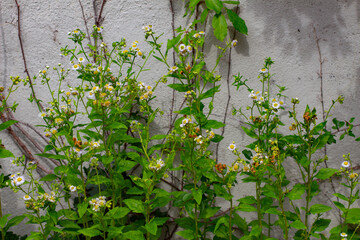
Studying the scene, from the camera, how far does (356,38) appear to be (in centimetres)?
219

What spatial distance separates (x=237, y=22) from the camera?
6.84 feet

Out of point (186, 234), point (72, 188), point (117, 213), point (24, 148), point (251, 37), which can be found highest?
point (251, 37)

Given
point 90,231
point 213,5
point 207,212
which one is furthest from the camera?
point 213,5

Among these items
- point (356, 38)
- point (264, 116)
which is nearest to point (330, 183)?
point (264, 116)

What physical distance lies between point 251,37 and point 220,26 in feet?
0.77

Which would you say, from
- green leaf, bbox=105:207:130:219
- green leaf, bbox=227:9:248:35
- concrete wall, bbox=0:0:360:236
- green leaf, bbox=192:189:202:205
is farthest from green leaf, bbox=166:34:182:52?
green leaf, bbox=105:207:130:219

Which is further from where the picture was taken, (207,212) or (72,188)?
(207,212)

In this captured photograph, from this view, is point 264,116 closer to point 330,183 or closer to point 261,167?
point 261,167

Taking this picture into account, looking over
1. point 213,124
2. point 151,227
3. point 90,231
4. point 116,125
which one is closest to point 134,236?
point 151,227

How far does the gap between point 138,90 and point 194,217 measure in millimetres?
681

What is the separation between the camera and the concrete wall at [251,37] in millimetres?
2184

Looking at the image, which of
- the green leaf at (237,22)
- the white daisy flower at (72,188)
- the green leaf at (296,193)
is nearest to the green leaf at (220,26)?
the green leaf at (237,22)

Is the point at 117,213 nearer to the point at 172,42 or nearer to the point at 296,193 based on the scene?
the point at 296,193

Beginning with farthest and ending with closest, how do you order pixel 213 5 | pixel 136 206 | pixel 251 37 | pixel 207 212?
pixel 251 37
pixel 213 5
pixel 207 212
pixel 136 206
